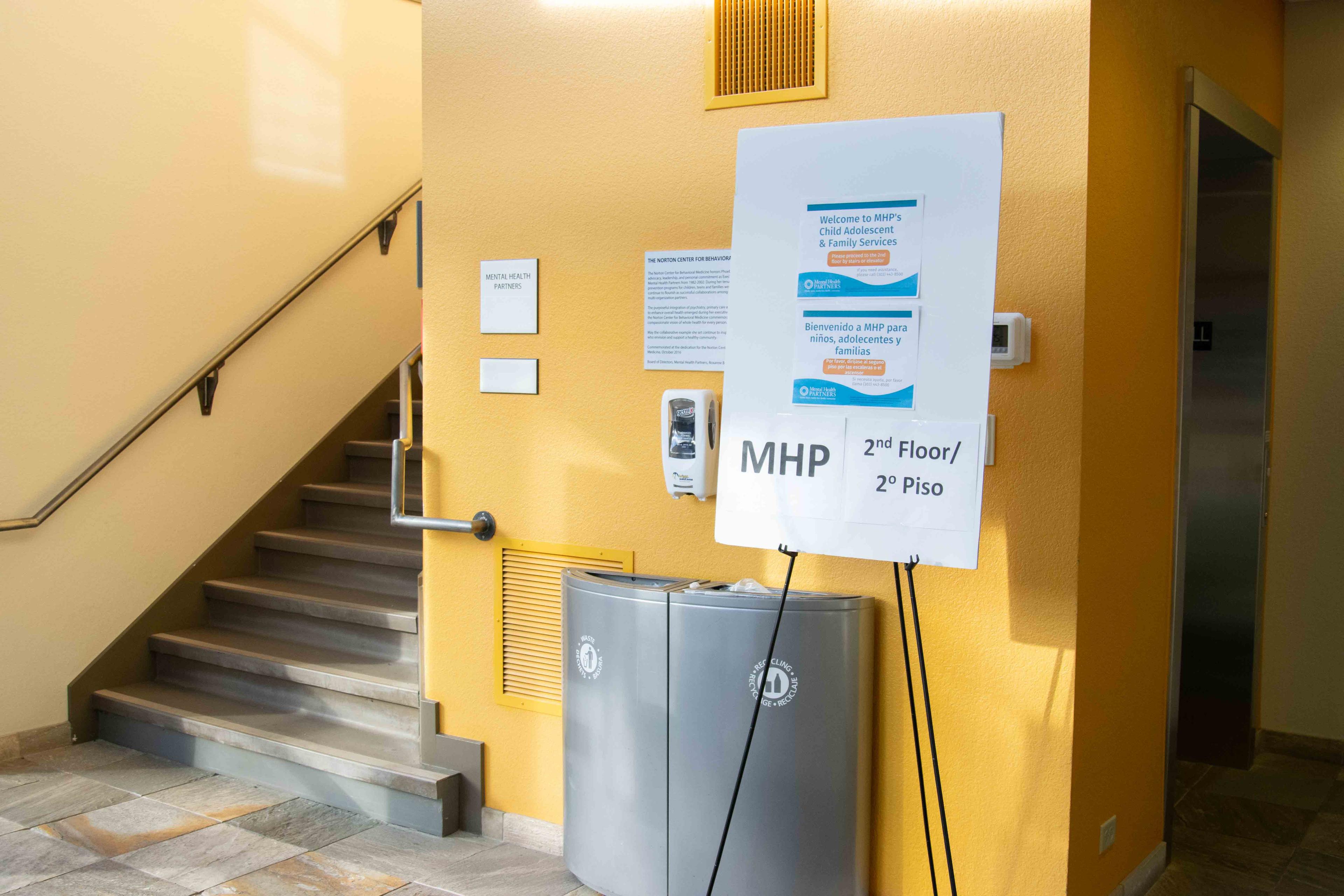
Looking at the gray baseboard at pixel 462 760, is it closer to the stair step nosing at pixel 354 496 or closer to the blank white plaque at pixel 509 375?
the blank white plaque at pixel 509 375

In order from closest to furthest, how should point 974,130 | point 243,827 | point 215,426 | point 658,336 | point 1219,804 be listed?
point 974,130 < point 658,336 < point 243,827 < point 1219,804 < point 215,426

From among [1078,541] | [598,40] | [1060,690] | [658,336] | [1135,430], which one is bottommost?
[1060,690]

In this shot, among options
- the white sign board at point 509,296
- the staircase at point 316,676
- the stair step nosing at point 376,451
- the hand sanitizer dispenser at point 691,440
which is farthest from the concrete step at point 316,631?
the hand sanitizer dispenser at point 691,440

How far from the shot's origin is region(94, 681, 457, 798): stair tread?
3.34 metres

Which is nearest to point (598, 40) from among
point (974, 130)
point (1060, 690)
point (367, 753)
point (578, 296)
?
point (578, 296)

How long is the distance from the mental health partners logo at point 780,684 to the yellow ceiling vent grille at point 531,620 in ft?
2.37

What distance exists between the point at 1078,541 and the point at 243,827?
2624 millimetres

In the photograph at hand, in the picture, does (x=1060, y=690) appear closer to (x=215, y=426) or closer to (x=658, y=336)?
(x=658, y=336)

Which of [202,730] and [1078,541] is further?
[202,730]

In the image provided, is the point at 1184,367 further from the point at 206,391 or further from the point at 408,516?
the point at 206,391

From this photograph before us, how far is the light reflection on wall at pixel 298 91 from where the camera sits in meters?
4.75

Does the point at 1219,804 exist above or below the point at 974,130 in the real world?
below

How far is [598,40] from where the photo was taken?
300cm

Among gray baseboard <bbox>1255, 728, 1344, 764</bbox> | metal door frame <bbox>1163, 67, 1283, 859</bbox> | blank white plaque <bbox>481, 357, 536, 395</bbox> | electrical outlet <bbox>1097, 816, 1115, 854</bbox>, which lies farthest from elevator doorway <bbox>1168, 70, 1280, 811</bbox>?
blank white plaque <bbox>481, 357, 536, 395</bbox>
